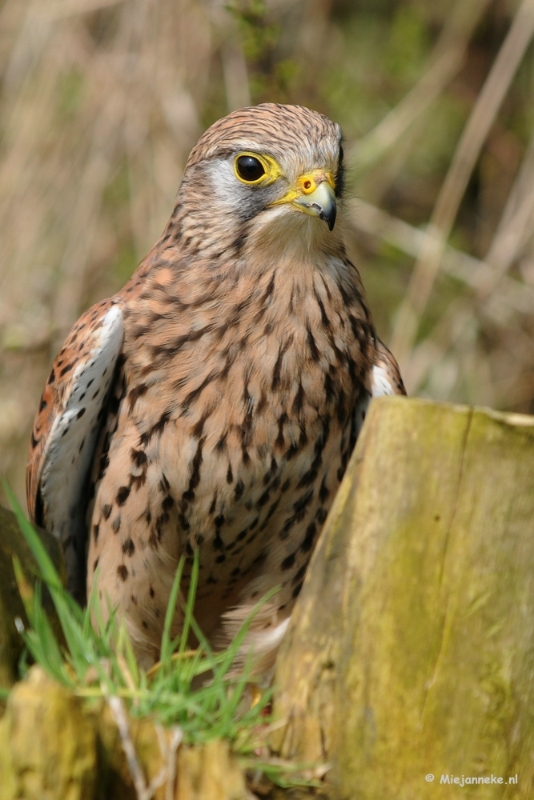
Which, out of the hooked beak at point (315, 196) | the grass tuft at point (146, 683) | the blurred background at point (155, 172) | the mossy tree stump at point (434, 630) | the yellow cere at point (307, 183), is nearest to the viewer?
the grass tuft at point (146, 683)

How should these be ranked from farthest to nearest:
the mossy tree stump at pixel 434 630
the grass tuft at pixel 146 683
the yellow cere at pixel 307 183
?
the yellow cere at pixel 307 183 → the mossy tree stump at pixel 434 630 → the grass tuft at pixel 146 683

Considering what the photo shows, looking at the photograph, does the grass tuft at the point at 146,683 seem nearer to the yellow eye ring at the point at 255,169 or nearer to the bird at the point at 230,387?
the bird at the point at 230,387

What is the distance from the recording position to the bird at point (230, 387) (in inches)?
121

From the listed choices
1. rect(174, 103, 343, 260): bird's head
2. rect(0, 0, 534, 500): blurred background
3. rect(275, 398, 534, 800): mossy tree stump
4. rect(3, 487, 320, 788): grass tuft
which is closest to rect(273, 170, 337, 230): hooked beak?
rect(174, 103, 343, 260): bird's head

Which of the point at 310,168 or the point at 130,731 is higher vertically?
the point at 310,168

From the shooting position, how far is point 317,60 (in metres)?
6.38

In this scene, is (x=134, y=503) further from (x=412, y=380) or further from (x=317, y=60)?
(x=317, y=60)

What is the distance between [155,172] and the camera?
5.77 metres

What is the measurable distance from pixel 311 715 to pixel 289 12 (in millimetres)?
5208

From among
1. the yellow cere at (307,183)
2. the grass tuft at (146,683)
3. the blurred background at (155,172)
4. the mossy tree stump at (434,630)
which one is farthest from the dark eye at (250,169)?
the blurred background at (155,172)

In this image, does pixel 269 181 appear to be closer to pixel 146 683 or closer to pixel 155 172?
pixel 146 683

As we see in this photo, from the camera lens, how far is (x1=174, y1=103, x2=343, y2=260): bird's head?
312 cm

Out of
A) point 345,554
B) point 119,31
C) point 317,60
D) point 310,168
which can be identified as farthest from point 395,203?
point 345,554

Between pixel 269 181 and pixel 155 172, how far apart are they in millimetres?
2723
